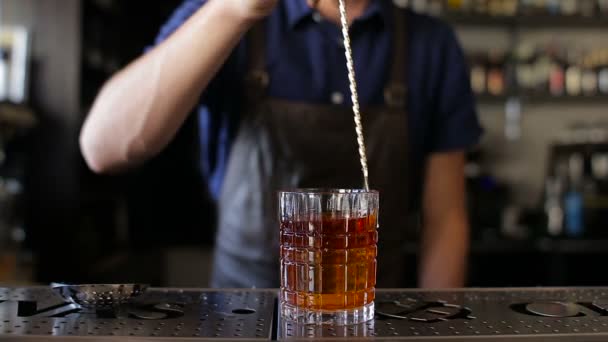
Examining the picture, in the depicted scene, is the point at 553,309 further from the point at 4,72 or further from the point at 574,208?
the point at 574,208

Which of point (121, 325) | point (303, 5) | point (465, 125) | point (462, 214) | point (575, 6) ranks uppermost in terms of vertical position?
point (575, 6)

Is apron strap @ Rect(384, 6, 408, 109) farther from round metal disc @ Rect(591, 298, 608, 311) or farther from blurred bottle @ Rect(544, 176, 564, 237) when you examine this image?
blurred bottle @ Rect(544, 176, 564, 237)

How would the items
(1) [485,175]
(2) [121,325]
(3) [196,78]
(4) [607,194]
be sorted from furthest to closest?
(1) [485,175], (4) [607,194], (3) [196,78], (2) [121,325]

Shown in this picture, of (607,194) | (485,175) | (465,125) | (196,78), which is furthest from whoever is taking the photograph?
(485,175)

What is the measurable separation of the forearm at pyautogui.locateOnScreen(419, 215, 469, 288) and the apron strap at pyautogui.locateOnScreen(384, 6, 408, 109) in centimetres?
30

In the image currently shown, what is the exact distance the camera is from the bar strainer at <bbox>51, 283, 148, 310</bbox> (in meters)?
0.89

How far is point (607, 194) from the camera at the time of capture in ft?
10.7

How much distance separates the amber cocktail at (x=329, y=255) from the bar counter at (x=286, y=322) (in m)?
0.03

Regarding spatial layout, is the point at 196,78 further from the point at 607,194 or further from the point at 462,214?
the point at 607,194

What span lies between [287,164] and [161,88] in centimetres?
37

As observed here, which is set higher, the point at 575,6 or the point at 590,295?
the point at 575,6

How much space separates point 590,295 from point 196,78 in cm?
71

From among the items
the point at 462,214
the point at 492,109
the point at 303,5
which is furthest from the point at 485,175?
the point at 303,5

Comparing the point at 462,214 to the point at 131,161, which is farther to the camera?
the point at 462,214
